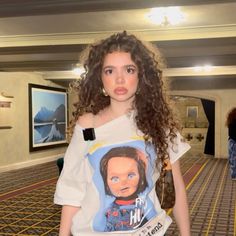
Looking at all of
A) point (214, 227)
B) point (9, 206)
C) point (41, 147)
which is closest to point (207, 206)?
point (214, 227)

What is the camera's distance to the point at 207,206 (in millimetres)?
5543

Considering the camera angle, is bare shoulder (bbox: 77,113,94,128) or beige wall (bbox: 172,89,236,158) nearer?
bare shoulder (bbox: 77,113,94,128)

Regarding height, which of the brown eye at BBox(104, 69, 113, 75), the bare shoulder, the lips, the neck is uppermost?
the brown eye at BBox(104, 69, 113, 75)

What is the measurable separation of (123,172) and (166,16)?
154 inches

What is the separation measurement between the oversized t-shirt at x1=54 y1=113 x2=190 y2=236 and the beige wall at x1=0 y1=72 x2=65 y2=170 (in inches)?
333

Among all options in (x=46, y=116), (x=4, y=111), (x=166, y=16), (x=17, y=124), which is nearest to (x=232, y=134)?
(x=166, y=16)

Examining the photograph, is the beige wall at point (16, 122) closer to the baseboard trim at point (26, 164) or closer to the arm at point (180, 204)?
the baseboard trim at point (26, 164)

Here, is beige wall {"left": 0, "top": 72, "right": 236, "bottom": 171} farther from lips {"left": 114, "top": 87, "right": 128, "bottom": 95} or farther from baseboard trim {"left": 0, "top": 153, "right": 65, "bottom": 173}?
lips {"left": 114, "top": 87, "right": 128, "bottom": 95}

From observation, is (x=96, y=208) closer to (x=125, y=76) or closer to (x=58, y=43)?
(x=125, y=76)

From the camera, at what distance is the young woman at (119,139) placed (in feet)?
4.08

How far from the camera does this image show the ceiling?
152 inches

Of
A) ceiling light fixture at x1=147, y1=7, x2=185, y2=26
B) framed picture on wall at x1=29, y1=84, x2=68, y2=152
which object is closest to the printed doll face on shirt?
ceiling light fixture at x1=147, y1=7, x2=185, y2=26

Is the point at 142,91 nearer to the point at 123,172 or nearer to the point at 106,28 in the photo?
the point at 123,172

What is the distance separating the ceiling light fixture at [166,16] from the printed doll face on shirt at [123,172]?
355 centimetres
